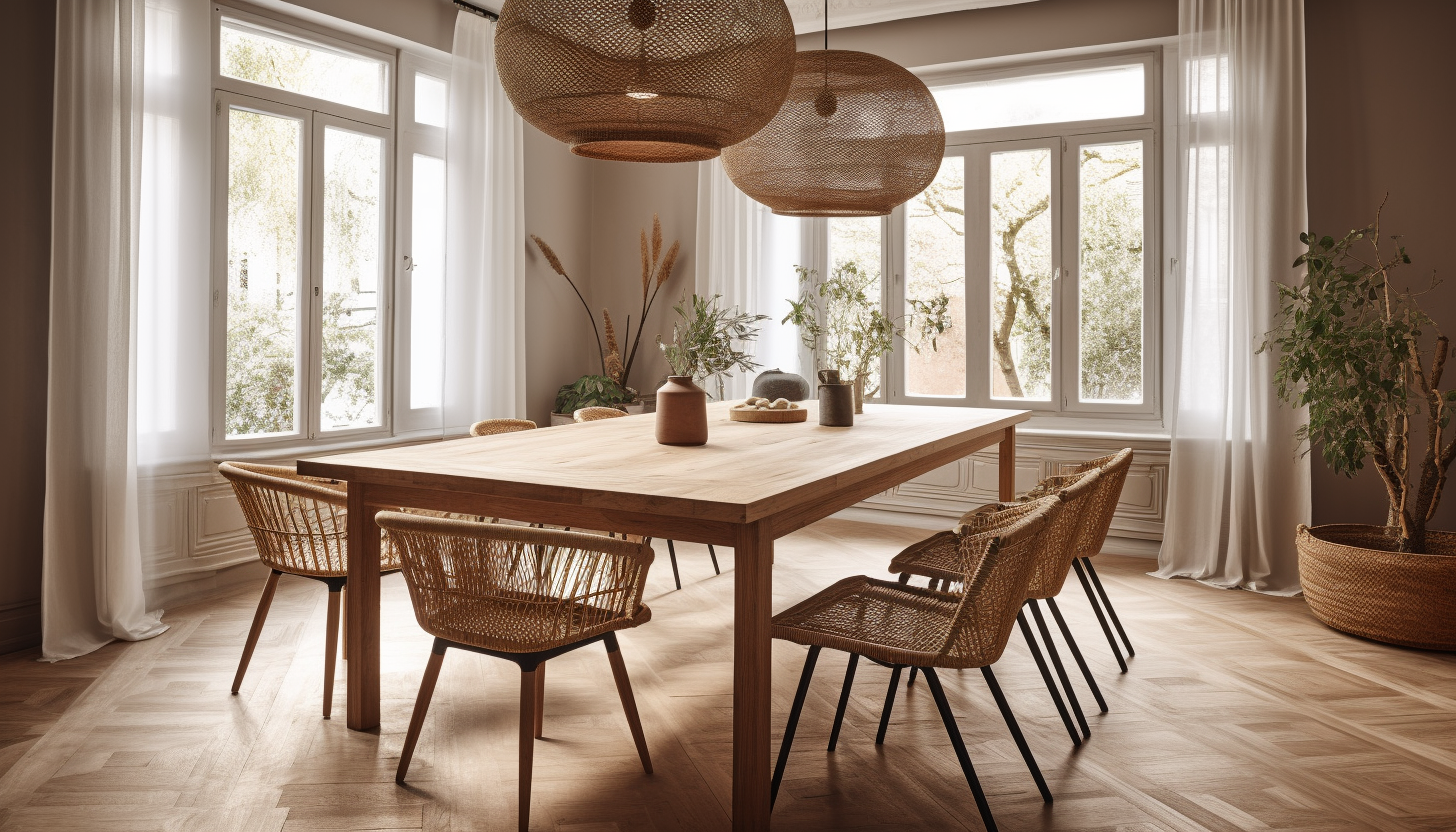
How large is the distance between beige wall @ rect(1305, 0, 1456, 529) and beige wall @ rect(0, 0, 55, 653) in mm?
5534

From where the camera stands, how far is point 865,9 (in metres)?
5.96

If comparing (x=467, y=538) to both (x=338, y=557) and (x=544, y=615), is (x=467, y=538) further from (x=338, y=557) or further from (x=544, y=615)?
(x=338, y=557)

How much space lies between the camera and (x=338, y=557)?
119 inches

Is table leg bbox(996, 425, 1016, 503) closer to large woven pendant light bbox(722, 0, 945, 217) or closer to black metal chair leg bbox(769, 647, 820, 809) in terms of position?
large woven pendant light bbox(722, 0, 945, 217)

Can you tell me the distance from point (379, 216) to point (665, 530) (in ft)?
12.6

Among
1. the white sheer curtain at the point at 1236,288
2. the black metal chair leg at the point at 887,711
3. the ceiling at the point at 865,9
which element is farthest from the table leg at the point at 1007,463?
the ceiling at the point at 865,9

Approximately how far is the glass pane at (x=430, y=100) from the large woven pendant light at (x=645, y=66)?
348cm

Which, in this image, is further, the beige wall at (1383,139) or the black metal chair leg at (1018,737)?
the beige wall at (1383,139)

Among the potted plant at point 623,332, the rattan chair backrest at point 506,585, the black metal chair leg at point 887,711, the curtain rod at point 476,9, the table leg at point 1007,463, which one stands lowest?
the black metal chair leg at point 887,711

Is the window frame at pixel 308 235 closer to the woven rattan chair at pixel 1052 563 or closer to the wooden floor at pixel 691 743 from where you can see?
the wooden floor at pixel 691 743

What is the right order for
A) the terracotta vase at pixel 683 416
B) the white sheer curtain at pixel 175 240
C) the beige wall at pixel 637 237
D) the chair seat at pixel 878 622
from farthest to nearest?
1. the beige wall at pixel 637 237
2. the white sheer curtain at pixel 175 240
3. the terracotta vase at pixel 683 416
4. the chair seat at pixel 878 622

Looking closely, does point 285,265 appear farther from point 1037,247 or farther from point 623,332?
point 1037,247

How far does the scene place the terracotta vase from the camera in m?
3.15

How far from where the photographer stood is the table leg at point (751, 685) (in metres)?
2.21
